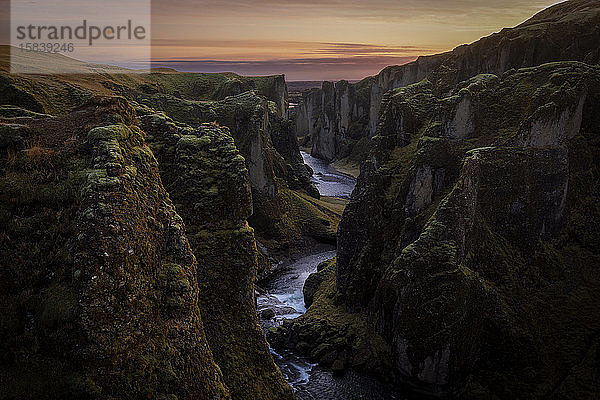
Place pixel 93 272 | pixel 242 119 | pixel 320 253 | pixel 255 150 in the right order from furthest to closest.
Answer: pixel 242 119 < pixel 320 253 < pixel 255 150 < pixel 93 272

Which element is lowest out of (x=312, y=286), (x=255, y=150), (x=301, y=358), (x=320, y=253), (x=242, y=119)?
(x=301, y=358)

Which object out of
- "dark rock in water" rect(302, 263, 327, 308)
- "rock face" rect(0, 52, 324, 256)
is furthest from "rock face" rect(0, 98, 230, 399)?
"rock face" rect(0, 52, 324, 256)

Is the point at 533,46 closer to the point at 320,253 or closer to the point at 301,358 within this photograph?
the point at 320,253

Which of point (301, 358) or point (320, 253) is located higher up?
point (320, 253)

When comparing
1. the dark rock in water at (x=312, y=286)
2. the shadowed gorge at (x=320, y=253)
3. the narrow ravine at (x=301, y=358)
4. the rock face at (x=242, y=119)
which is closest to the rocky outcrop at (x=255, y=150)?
the rock face at (x=242, y=119)

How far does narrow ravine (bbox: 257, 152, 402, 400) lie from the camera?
41.3 meters

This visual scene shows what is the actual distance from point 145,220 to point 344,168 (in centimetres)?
15404

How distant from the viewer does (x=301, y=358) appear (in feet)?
156

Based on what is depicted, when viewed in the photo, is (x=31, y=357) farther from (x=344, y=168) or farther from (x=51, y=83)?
(x=344, y=168)

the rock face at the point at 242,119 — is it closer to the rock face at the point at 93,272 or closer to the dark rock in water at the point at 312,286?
the dark rock in water at the point at 312,286

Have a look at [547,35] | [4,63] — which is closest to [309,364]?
[547,35]

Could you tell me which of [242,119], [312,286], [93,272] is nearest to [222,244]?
[93,272]

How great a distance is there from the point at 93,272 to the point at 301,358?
119 feet

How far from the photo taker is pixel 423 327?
40.1 metres
